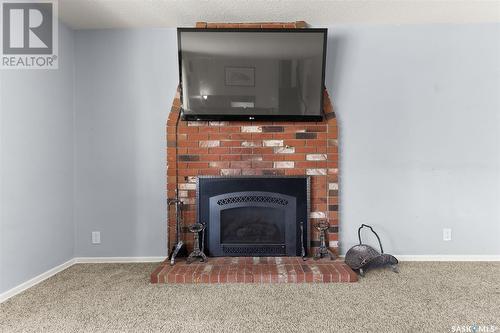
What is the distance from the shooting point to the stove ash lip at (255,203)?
8.09ft

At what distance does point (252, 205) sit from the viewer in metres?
2.48

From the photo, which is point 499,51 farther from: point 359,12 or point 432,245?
point 432,245

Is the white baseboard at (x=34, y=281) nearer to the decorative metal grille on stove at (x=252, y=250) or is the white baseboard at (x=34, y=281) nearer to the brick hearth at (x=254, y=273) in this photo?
the brick hearth at (x=254, y=273)

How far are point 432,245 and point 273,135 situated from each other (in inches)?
70.9

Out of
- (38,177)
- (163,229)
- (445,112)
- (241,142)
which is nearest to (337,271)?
(241,142)

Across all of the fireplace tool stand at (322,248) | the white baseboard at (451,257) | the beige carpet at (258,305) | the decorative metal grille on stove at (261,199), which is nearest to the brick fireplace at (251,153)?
the fireplace tool stand at (322,248)

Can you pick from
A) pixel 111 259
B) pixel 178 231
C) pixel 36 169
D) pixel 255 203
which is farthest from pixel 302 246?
pixel 36 169

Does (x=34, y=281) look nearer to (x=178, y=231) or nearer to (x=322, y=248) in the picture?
(x=178, y=231)

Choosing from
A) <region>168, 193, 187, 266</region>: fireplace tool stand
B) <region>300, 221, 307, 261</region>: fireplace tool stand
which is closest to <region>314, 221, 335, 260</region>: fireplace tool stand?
<region>300, 221, 307, 261</region>: fireplace tool stand

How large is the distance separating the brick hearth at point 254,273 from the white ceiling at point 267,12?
211 cm

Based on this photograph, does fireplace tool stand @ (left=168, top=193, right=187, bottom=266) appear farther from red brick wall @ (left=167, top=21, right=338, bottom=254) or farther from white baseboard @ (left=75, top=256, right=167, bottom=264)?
white baseboard @ (left=75, top=256, right=167, bottom=264)

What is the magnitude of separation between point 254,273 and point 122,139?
1.70 m

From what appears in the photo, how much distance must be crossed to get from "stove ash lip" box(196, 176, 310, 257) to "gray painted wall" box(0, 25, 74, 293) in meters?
1.19

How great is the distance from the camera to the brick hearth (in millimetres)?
2074
